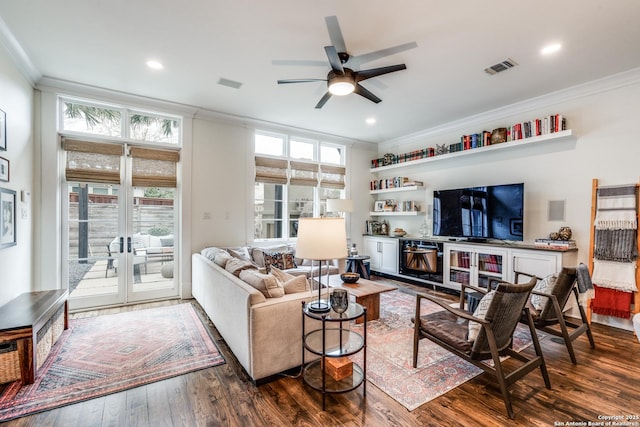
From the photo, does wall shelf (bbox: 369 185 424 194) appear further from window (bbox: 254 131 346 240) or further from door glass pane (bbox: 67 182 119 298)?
door glass pane (bbox: 67 182 119 298)

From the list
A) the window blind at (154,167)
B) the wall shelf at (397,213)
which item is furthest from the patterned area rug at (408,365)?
the window blind at (154,167)

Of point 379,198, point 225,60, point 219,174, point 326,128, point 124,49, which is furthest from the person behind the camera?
point 379,198

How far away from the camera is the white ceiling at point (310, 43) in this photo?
2344mm

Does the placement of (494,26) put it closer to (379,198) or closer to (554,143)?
(554,143)

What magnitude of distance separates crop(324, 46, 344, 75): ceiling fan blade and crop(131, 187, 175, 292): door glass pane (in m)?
3.22

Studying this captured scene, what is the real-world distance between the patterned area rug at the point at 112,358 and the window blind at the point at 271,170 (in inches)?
103

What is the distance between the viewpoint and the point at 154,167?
4.35 metres

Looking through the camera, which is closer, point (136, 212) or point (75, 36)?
point (75, 36)

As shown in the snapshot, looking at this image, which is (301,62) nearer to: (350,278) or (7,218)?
(350,278)

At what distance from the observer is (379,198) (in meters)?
6.77

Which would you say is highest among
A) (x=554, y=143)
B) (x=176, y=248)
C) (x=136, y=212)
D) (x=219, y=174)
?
(x=554, y=143)

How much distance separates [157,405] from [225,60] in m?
3.18

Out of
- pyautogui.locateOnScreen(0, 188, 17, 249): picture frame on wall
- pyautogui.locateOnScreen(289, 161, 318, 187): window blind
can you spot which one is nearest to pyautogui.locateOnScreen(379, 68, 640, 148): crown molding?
pyautogui.locateOnScreen(289, 161, 318, 187): window blind

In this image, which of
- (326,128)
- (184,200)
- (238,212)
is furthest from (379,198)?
(184,200)
